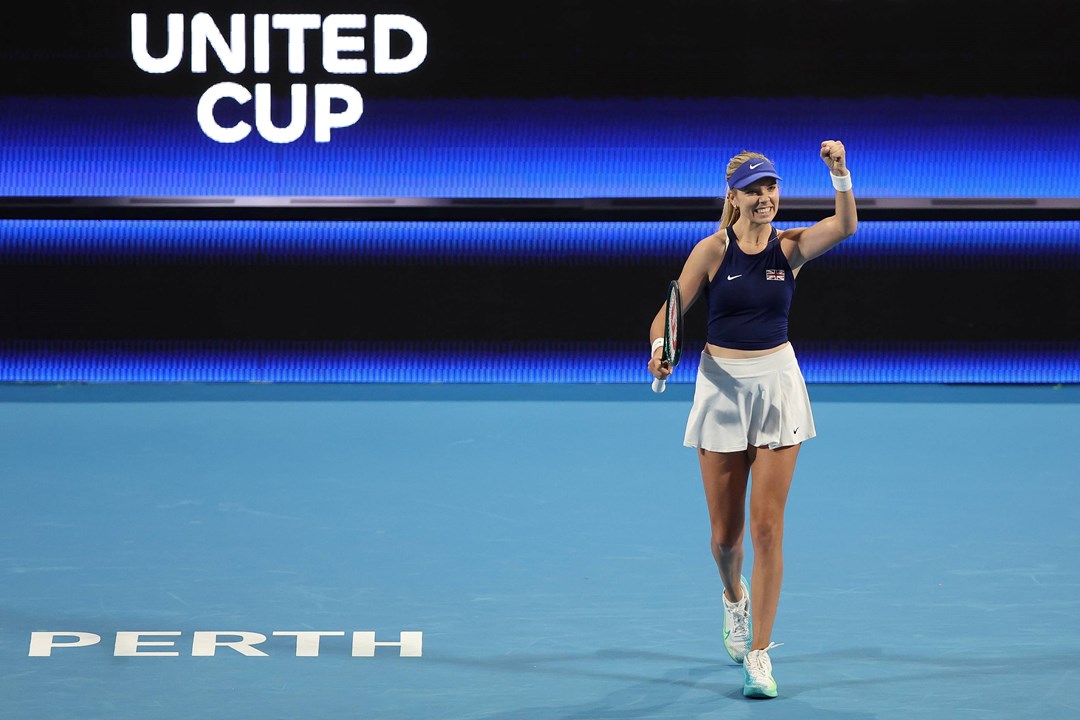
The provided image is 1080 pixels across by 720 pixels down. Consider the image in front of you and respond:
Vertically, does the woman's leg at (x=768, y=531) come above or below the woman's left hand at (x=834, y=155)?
below

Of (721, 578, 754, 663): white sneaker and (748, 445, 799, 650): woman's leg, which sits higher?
(748, 445, 799, 650): woman's leg

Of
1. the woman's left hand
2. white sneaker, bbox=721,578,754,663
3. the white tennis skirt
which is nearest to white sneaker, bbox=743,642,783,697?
white sneaker, bbox=721,578,754,663

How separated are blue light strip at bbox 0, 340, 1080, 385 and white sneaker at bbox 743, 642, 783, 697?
6988 mm

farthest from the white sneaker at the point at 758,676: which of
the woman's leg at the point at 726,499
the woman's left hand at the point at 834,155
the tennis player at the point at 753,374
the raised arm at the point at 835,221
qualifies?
the woman's left hand at the point at 834,155

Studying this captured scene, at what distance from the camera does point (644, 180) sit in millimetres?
11766

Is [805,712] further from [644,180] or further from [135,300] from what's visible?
[135,300]

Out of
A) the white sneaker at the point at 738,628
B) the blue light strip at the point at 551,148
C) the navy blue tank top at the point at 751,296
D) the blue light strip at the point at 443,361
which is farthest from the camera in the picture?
the blue light strip at the point at 443,361

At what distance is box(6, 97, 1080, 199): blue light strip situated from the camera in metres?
→ 11.7

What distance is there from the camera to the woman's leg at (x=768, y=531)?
202 inches

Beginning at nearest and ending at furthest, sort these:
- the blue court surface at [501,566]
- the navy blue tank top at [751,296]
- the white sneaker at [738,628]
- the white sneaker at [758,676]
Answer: the white sneaker at [758,676]
the blue court surface at [501,566]
the navy blue tank top at [751,296]
the white sneaker at [738,628]

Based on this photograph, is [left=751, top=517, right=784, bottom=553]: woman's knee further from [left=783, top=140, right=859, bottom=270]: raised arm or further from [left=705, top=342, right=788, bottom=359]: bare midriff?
[left=783, top=140, right=859, bottom=270]: raised arm

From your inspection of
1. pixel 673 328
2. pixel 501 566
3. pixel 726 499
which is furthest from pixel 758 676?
pixel 501 566

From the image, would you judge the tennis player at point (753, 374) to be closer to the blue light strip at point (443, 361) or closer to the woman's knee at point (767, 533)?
the woman's knee at point (767, 533)

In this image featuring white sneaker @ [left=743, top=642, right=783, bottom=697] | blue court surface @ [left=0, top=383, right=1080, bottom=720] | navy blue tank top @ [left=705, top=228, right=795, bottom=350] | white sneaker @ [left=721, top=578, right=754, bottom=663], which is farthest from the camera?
white sneaker @ [left=721, top=578, right=754, bottom=663]
